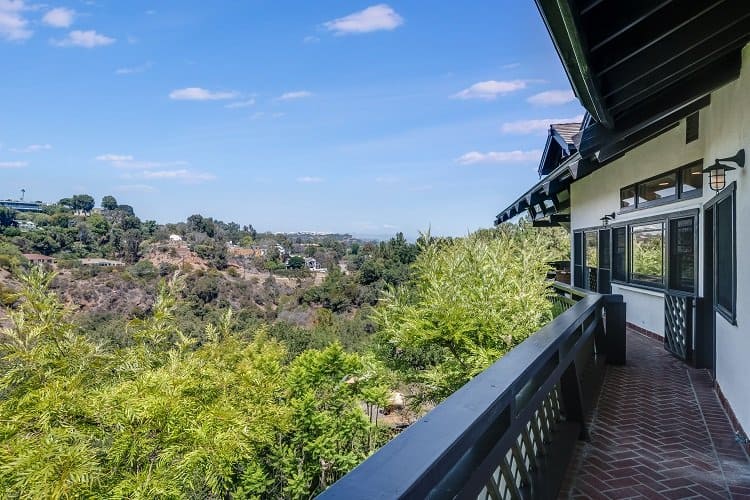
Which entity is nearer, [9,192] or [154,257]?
[154,257]

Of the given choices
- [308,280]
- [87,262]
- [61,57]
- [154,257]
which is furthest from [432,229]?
[154,257]

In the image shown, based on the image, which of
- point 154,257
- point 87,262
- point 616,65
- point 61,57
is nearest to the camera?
point 616,65

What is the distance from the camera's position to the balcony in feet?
3.44

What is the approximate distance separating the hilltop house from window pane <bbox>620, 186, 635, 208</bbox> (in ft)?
5.09

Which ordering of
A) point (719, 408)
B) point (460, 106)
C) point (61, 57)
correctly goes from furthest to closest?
point (61, 57), point (460, 106), point (719, 408)

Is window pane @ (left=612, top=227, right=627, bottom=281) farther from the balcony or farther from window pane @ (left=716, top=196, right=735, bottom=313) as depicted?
window pane @ (left=716, top=196, right=735, bottom=313)

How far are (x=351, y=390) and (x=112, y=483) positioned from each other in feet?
24.1

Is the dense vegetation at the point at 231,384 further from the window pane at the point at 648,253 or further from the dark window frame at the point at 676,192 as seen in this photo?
the dark window frame at the point at 676,192

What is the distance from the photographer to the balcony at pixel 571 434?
105cm

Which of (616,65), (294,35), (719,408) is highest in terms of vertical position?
(294,35)

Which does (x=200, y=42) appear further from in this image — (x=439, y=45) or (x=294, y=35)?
(x=439, y=45)

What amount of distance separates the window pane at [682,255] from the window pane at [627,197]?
195 centimetres

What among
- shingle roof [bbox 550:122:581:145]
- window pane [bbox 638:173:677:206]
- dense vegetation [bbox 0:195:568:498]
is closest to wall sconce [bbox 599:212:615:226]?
dense vegetation [bbox 0:195:568:498]

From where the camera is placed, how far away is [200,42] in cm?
3581
